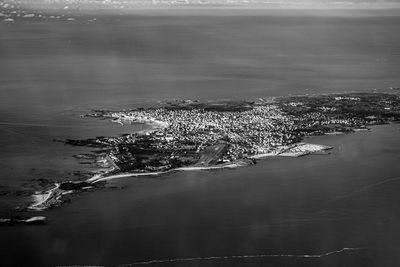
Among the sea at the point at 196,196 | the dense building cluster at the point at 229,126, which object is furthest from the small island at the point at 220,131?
the sea at the point at 196,196

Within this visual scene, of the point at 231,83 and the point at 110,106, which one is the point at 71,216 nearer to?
the point at 110,106

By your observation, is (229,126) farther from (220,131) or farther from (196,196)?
(196,196)

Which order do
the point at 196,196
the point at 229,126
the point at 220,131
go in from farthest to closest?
1. the point at 229,126
2. the point at 220,131
3. the point at 196,196

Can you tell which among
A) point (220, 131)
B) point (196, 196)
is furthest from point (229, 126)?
point (196, 196)

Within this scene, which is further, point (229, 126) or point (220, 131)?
point (229, 126)

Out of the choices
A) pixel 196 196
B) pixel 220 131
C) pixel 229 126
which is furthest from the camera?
pixel 229 126

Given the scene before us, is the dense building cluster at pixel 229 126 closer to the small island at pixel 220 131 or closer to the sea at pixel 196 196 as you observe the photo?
the small island at pixel 220 131

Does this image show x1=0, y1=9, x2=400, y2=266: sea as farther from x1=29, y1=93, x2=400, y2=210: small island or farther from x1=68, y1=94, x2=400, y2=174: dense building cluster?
x1=68, y1=94, x2=400, y2=174: dense building cluster

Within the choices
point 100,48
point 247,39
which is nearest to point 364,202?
point 100,48

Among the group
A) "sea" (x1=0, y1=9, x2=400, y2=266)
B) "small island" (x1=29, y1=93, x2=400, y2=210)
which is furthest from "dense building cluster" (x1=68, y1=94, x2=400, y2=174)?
"sea" (x1=0, y1=9, x2=400, y2=266)

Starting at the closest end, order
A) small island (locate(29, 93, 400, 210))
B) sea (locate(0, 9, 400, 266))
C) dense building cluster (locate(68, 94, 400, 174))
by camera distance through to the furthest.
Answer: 1. sea (locate(0, 9, 400, 266))
2. small island (locate(29, 93, 400, 210))
3. dense building cluster (locate(68, 94, 400, 174))
